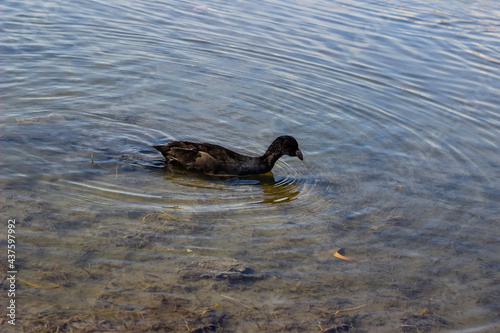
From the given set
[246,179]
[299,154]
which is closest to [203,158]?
[246,179]

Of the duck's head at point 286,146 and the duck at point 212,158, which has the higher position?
the duck's head at point 286,146

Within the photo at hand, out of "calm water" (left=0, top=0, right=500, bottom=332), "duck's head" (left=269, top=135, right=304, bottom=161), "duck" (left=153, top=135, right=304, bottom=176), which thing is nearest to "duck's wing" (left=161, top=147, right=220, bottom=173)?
"duck" (left=153, top=135, right=304, bottom=176)

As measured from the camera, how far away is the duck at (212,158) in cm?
891

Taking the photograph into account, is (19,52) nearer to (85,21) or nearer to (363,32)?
(85,21)

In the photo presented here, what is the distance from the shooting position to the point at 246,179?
30.3 ft

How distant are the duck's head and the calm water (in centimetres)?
49

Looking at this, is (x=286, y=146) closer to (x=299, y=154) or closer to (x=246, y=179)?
(x=299, y=154)

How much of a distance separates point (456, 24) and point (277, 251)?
16026 millimetres

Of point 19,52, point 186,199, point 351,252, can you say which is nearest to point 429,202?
point 351,252

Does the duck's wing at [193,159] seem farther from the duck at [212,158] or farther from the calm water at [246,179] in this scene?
the calm water at [246,179]

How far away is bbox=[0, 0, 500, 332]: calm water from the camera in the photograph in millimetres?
5793

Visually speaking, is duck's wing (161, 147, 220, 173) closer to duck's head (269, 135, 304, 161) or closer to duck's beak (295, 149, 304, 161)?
duck's head (269, 135, 304, 161)

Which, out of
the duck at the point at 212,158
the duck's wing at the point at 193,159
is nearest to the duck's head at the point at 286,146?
the duck at the point at 212,158

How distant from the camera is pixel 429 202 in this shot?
8516 mm
